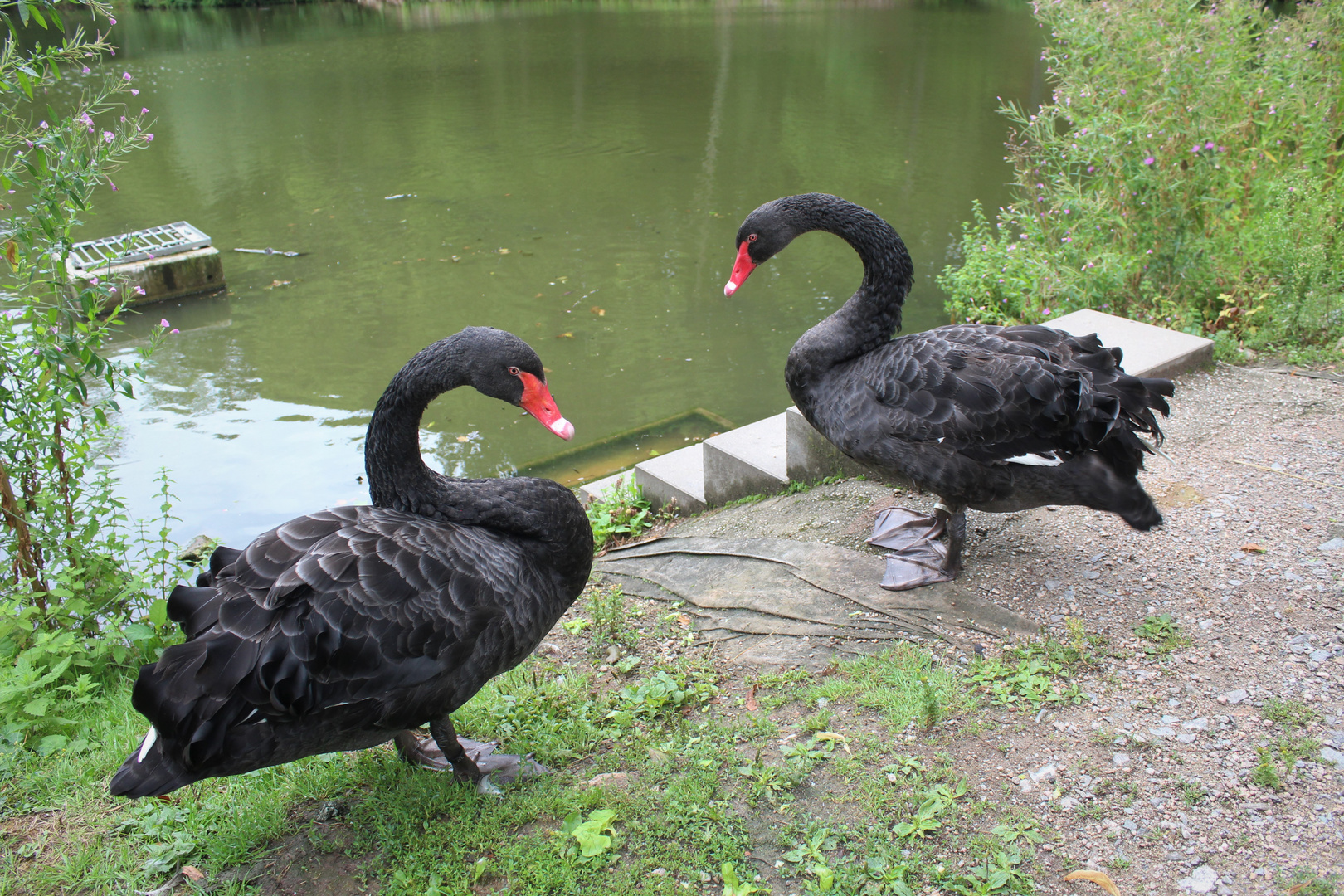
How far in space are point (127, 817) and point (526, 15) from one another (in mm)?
29498

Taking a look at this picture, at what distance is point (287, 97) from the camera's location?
56.3 ft

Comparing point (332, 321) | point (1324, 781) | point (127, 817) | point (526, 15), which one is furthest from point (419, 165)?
point (526, 15)

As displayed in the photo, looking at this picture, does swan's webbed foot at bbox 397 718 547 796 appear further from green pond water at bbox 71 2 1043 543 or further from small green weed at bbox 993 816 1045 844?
green pond water at bbox 71 2 1043 543

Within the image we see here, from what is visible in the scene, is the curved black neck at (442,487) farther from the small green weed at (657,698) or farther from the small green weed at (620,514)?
the small green weed at (620,514)

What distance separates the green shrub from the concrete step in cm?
265

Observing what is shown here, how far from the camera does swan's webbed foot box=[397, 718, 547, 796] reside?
2705 millimetres

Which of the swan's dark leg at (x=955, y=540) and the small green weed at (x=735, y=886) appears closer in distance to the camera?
the small green weed at (x=735, y=886)

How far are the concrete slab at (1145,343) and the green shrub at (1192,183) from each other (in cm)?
59

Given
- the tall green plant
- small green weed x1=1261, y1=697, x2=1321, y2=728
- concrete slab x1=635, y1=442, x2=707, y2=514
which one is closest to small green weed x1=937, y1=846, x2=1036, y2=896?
small green weed x1=1261, y1=697, x2=1321, y2=728

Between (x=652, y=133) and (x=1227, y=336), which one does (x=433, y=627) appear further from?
(x=652, y=133)

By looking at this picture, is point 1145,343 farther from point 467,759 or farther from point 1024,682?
point 467,759

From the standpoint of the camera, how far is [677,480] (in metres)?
5.09

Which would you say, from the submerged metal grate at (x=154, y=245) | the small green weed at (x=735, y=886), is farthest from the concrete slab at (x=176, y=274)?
the small green weed at (x=735, y=886)

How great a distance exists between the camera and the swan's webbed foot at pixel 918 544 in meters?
3.55
